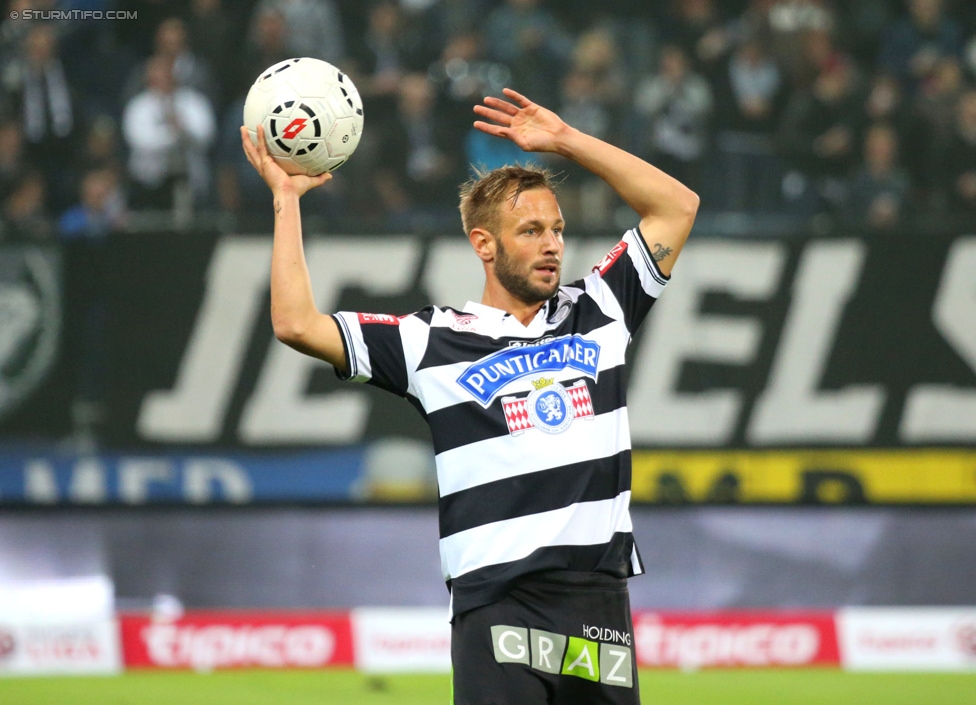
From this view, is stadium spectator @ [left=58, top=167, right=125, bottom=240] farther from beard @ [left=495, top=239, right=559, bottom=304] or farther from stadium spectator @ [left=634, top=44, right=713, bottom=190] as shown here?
beard @ [left=495, top=239, right=559, bottom=304]

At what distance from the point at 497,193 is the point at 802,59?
747 centimetres

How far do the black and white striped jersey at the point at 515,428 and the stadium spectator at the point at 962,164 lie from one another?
6.73 m

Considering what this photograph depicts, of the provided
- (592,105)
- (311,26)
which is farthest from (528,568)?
(311,26)

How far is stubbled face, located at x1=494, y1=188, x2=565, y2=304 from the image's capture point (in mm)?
3795

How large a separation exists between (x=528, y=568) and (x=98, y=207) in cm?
714

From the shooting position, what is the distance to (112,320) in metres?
9.45

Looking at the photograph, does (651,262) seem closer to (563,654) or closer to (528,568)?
(528,568)

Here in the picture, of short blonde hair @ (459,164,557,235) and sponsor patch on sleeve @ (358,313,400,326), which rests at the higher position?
short blonde hair @ (459,164,557,235)

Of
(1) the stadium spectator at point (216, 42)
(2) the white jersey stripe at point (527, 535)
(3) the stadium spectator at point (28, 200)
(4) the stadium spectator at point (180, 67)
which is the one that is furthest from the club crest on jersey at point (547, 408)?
(4) the stadium spectator at point (180, 67)

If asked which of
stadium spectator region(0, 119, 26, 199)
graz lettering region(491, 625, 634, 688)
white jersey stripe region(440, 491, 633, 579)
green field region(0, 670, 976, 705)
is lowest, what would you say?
green field region(0, 670, 976, 705)

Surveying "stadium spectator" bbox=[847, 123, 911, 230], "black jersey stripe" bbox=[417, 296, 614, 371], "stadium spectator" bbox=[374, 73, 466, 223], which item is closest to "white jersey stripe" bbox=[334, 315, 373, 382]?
"black jersey stripe" bbox=[417, 296, 614, 371]

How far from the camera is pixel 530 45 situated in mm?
10469

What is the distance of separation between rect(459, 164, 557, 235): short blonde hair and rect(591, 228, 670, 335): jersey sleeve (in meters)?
0.33

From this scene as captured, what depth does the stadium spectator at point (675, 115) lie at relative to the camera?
963 centimetres
